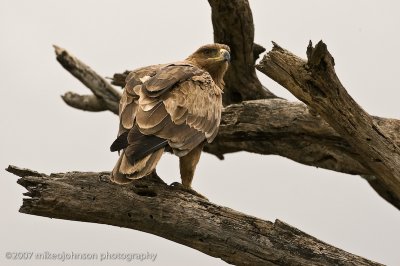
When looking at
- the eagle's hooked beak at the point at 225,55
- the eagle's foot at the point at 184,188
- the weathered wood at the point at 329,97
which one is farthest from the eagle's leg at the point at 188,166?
the eagle's hooked beak at the point at 225,55

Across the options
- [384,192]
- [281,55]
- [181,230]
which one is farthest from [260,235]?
[384,192]

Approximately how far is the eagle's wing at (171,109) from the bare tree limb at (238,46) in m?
1.55

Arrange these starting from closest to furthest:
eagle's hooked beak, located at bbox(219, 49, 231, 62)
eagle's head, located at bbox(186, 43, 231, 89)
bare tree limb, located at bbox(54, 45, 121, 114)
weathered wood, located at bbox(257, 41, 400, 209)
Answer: weathered wood, located at bbox(257, 41, 400, 209)
eagle's hooked beak, located at bbox(219, 49, 231, 62)
eagle's head, located at bbox(186, 43, 231, 89)
bare tree limb, located at bbox(54, 45, 121, 114)

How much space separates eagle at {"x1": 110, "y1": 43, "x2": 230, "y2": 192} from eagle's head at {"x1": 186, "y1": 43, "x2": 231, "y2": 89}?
85 centimetres

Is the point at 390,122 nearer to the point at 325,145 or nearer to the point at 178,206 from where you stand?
the point at 325,145

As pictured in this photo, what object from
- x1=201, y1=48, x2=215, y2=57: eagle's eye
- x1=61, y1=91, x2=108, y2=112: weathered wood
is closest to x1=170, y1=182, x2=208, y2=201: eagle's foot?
x1=201, y1=48, x2=215, y2=57: eagle's eye

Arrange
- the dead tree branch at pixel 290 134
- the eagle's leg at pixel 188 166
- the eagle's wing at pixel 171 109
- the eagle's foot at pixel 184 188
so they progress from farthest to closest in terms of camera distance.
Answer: the dead tree branch at pixel 290 134, the eagle's leg at pixel 188 166, the eagle's foot at pixel 184 188, the eagle's wing at pixel 171 109

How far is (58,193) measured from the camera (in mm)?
5582

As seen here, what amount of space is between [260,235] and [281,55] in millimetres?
1443

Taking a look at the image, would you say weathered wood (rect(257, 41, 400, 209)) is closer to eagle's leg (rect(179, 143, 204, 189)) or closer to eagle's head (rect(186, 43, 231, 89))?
eagle's leg (rect(179, 143, 204, 189))

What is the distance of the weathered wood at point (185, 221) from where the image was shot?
5.58m

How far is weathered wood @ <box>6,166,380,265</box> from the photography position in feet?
18.3

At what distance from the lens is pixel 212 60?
772 cm

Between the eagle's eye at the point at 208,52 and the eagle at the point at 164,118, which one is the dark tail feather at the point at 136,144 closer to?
the eagle at the point at 164,118
